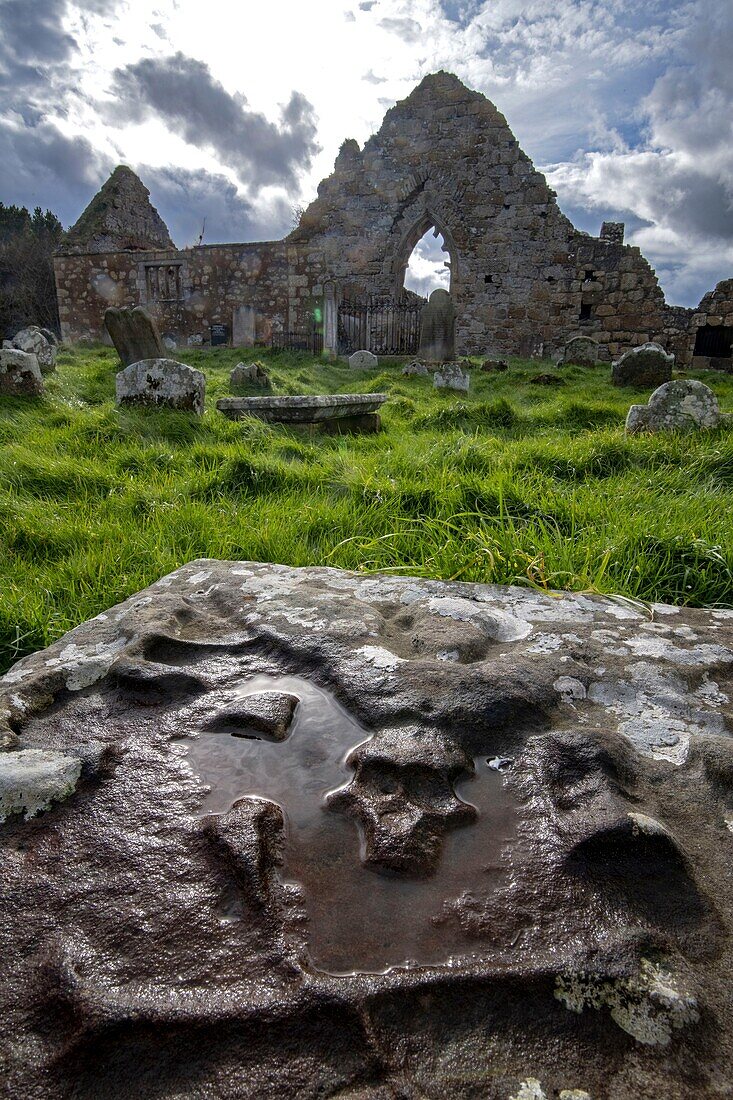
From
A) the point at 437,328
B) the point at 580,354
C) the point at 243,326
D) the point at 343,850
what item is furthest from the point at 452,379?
the point at 343,850

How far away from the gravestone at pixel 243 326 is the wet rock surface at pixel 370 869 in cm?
1605

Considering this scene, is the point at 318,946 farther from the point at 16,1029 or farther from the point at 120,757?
the point at 120,757

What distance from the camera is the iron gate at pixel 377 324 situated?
1612cm

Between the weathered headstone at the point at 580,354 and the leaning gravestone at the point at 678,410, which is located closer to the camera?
the leaning gravestone at the point at 678,410

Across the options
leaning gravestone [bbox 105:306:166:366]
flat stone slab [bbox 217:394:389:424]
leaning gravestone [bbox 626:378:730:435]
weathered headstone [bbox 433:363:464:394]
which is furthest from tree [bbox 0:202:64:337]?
leaning gravestone [bbox 626:378:730:435]

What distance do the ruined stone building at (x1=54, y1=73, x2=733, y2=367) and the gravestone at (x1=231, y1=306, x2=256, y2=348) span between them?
1.5 inches

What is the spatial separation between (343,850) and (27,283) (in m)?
29.6

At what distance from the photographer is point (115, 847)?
813 mm

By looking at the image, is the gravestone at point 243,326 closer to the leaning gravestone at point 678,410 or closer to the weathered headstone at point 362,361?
the weathered headstone at point 362,361

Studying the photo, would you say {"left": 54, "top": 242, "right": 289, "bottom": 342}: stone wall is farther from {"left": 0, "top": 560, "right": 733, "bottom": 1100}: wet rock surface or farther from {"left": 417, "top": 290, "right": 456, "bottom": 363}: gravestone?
{"left": 0, "top": 560, "right": 733, "bottom": 1100}: wet rock surface

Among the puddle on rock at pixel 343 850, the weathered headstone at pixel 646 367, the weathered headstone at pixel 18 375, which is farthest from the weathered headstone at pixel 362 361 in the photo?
the puddle on rock at pixel 343 850

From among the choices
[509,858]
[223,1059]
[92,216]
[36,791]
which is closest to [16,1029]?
[223,1059]

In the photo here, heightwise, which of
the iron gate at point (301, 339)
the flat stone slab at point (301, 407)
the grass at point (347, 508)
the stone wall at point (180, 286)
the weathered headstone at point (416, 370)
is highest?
the stone wall at point (180, 286)

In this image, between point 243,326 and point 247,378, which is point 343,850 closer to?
point 247,378
